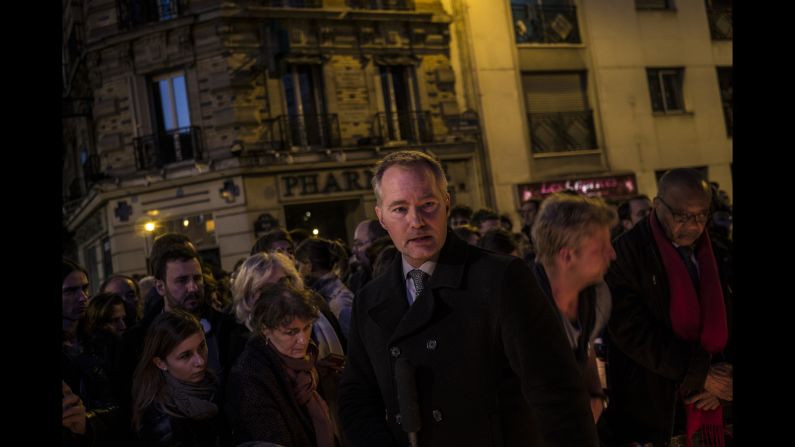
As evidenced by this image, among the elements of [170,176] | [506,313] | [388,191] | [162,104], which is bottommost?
[506,313]

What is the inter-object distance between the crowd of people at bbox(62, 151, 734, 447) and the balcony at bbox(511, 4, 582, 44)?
14.7 m

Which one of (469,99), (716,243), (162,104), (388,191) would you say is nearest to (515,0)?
(469,99)

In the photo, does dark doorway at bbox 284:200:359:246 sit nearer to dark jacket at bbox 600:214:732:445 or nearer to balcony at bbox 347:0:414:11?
balcony at bbox 347:0:414:11

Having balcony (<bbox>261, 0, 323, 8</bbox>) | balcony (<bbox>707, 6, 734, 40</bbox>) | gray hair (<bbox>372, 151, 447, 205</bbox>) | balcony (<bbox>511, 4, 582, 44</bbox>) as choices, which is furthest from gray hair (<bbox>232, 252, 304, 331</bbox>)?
balcony (<bbox>707, 6, 734, 40</bbox>)

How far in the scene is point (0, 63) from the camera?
1557 mm

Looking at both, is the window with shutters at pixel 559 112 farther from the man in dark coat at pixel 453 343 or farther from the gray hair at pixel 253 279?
the man in dark coat at pixel 453 343

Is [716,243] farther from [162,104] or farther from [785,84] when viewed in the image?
[162,104]

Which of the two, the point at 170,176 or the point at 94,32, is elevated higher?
the point at 94,32

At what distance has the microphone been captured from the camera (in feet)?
9.00

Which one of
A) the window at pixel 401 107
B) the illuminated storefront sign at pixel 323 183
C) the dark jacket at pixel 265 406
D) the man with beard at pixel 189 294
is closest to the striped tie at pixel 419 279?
the dark jacket at pixel 265 406

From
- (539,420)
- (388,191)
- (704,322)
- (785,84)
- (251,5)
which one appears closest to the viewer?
(785,84)

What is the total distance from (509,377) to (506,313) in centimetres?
25

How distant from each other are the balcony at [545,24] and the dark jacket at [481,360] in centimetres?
1788

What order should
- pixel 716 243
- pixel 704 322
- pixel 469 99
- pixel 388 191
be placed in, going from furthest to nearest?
pixel 469 99 < pixel 716 243 < pixel 704 322 < pixel 388 191
